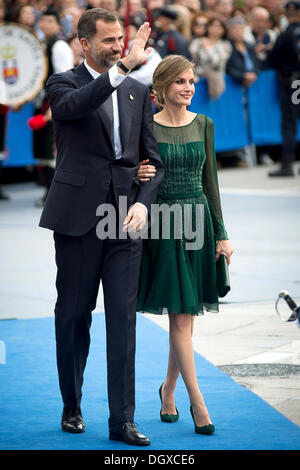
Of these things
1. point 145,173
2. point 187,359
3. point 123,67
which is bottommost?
point 187,359

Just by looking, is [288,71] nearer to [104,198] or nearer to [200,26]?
[200,26]

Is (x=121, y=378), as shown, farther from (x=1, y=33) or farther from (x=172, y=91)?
(x=1, y=33)

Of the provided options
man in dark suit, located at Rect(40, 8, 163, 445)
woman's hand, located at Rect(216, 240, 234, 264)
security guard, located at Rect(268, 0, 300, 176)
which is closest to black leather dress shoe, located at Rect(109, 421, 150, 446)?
man in dark suit, located at Rect(40, 8, 163, 445)

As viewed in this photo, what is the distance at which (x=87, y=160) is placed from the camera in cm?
460

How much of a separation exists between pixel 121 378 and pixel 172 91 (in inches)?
53.4

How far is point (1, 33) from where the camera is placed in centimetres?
1298

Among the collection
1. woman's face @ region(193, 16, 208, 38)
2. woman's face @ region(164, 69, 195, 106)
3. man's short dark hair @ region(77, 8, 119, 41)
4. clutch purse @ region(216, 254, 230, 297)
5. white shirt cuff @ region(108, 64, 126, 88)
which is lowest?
clutch purse @ region(216, 254, 230, 297)

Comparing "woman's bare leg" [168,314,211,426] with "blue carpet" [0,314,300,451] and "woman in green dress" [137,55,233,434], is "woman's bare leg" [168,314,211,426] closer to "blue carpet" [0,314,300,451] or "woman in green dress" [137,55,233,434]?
"woman in green dress" [137,55,233,434]

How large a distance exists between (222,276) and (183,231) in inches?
11.8

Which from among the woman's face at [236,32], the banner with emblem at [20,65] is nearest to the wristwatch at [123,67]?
the banner with emblem at [20,65]

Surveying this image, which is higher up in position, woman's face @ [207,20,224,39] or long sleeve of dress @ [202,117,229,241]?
woman's face @ [207,20,224,39]

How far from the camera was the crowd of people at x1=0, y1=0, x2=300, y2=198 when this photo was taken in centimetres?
1230

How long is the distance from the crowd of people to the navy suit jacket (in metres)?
6.54

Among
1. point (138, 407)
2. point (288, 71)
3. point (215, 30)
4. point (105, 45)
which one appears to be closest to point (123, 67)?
point (105, 45)
